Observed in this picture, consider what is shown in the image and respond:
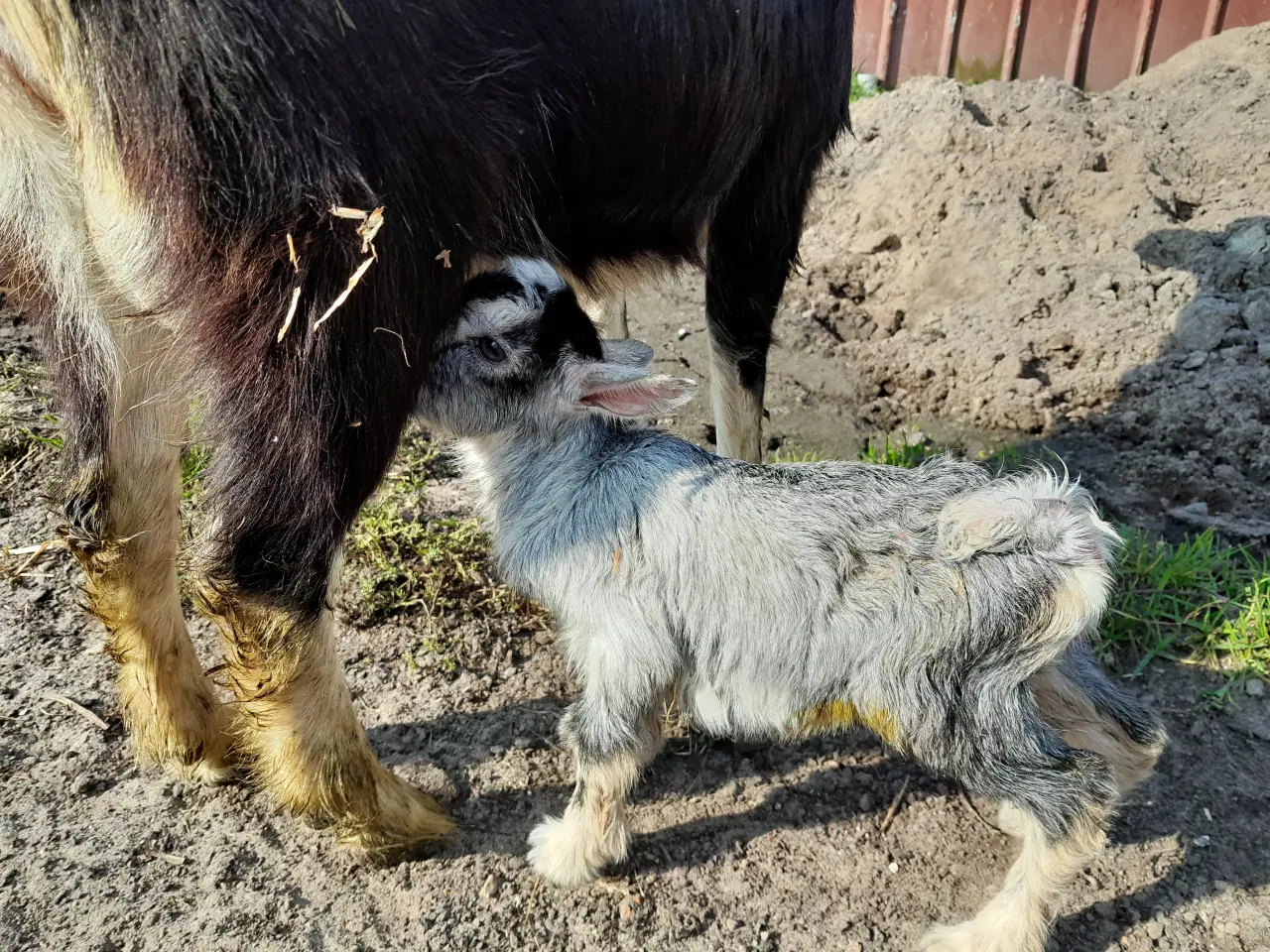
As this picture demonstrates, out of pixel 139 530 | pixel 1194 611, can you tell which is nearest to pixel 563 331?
pixel 139 530

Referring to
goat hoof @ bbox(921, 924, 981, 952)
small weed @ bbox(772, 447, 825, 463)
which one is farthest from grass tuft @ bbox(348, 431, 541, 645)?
goat hoof @ bbox(921, 924, 981, 952)

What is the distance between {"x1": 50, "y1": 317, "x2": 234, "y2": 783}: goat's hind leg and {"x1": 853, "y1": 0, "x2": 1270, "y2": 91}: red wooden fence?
221 inches

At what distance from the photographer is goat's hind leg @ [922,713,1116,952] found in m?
2.18

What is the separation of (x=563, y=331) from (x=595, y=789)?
3.82 feet

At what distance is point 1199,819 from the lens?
2.75 metres

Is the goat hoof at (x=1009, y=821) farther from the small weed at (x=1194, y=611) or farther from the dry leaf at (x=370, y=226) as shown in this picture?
the dry leaf at (x=370, y=226)

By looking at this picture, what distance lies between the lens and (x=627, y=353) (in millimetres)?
2635

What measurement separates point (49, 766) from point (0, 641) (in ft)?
1.98

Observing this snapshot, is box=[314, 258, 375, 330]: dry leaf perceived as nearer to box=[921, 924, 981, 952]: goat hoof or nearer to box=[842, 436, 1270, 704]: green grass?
box=[842, 436, 1270, 704]: green grass

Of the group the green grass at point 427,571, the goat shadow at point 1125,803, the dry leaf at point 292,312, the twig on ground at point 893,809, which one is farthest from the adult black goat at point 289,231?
the twig on ground at point 893,809

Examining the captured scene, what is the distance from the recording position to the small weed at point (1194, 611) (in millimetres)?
3186

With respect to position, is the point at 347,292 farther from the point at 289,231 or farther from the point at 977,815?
the point at 977,815

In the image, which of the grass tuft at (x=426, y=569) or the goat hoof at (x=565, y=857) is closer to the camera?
the goat hoof at (x=565, y=857)

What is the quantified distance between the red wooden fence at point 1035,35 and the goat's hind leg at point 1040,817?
5594 millimetres
